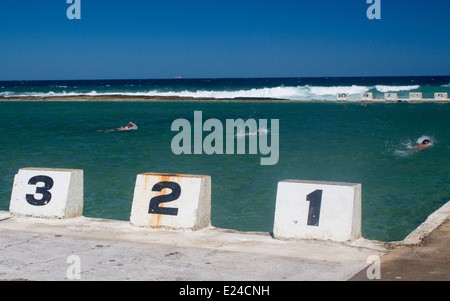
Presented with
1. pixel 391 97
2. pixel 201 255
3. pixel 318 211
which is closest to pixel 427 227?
pixel 318 211

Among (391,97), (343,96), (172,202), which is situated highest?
(343,96)

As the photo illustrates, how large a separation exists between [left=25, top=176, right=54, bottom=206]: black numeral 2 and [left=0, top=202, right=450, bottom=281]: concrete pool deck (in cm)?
57

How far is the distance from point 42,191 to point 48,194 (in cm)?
12

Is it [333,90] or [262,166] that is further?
[333,90]

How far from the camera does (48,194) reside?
8.37 metres

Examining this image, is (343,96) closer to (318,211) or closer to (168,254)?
(318,211)

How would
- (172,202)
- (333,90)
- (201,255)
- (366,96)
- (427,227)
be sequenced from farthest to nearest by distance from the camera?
(333,90), (366,96), (172,202), (427,227), (201,255)

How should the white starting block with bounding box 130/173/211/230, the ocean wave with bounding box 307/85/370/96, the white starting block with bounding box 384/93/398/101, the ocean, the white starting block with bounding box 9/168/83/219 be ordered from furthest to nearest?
the ocean wave with bounding box 307/85/370/96, the white starting block with bounding box 384/93/398/101, the ocean, the white starting block with bounding box 9/168/83/219, the white starting block with bounding box 130/173/211/230

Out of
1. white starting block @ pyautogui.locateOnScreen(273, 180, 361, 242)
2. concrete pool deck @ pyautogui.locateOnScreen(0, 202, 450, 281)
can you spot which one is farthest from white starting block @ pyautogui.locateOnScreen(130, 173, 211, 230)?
white starting block @ pyautogui.locateOnScreen(273, 180, 361, 242)

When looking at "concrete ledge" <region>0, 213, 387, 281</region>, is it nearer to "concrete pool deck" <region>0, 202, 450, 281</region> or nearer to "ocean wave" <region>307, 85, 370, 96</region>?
"concrete pool deck" <region>0, 202, 450, 281</region>

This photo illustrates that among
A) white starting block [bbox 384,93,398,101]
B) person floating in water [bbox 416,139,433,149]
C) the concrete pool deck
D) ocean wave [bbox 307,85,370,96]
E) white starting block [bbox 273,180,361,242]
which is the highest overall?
ocean wave [bbox 307,85,370,96]

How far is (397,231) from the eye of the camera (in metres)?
9.52

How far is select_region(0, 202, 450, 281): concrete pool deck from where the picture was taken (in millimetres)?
5637
